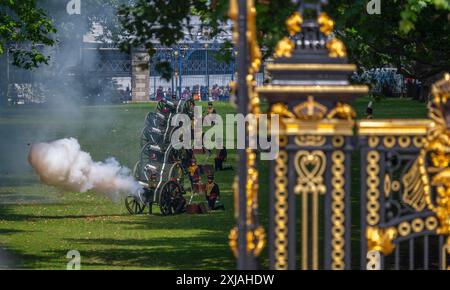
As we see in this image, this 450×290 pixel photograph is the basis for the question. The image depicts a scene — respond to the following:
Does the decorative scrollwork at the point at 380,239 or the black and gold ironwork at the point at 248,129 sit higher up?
the black and gold ironwork at the point at 248,129

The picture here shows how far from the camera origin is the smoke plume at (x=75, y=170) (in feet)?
110

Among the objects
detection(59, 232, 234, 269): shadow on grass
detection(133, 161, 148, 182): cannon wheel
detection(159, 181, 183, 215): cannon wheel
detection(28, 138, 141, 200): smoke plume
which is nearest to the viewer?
detection(59, 232, 234, 269): shadow on grass

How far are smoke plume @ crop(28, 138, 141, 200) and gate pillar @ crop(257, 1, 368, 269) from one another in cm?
2110

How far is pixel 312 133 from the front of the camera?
38.4 feet

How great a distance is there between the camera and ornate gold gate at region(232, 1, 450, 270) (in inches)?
458

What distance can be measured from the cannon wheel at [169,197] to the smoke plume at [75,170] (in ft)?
8.42

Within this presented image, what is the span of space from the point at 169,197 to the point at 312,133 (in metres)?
18.7

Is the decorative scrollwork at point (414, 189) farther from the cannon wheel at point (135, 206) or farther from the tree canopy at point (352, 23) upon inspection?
the cannon wheel at point (135, 206)

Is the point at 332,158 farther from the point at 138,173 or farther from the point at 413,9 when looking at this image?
the point at 138,173

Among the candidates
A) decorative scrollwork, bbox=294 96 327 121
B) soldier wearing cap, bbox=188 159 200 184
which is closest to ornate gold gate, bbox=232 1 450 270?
decorative scrollwork, bbox=294 96 327 121

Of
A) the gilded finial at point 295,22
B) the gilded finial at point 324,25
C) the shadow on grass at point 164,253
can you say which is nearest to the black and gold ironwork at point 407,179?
the gilded finial at point 324,25

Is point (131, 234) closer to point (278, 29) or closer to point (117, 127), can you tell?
point (278, 29)

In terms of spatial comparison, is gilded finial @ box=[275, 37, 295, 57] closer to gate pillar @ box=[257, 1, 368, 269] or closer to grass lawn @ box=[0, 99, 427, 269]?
gate pillar @ box=[257, 1, 368, 269]

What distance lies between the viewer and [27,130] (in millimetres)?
65750
